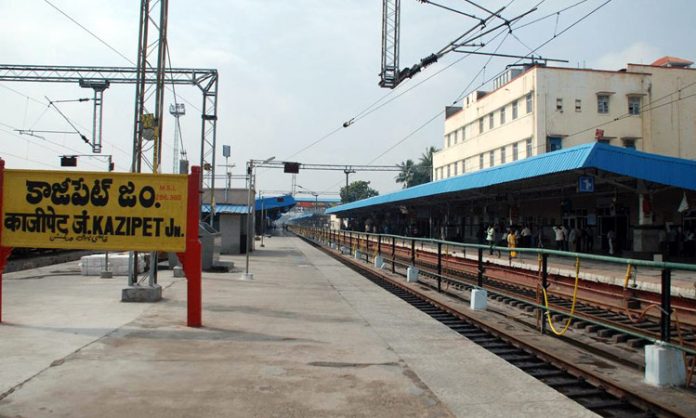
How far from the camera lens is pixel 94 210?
8562 mm

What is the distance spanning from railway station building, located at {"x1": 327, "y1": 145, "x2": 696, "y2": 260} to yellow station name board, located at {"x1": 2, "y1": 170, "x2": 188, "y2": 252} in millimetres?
12744

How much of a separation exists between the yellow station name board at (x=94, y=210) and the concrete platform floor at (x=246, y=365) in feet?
3.96

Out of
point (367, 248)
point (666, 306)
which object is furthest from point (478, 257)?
point (367, 248)

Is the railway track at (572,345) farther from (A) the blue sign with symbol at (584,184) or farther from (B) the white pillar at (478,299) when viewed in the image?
(A) the blue sign with symbol at (584,184)

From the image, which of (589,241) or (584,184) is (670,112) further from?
(584,184)

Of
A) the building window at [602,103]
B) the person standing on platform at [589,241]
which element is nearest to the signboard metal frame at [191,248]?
the person standing on platform at [589,241]

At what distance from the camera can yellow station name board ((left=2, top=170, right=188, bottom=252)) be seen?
8500mm

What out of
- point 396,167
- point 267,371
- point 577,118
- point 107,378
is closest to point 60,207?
point 107,378

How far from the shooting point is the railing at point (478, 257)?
18.3 ft

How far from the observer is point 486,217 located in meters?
38.6

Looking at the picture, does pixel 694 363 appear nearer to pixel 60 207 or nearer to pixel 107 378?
pixel 107 378

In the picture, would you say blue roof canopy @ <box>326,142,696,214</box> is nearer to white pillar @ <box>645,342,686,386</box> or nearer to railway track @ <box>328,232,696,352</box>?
railway track @ <box>328,232,696,352</box>

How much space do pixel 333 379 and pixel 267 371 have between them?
741mm

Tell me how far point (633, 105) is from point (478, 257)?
120 feet
